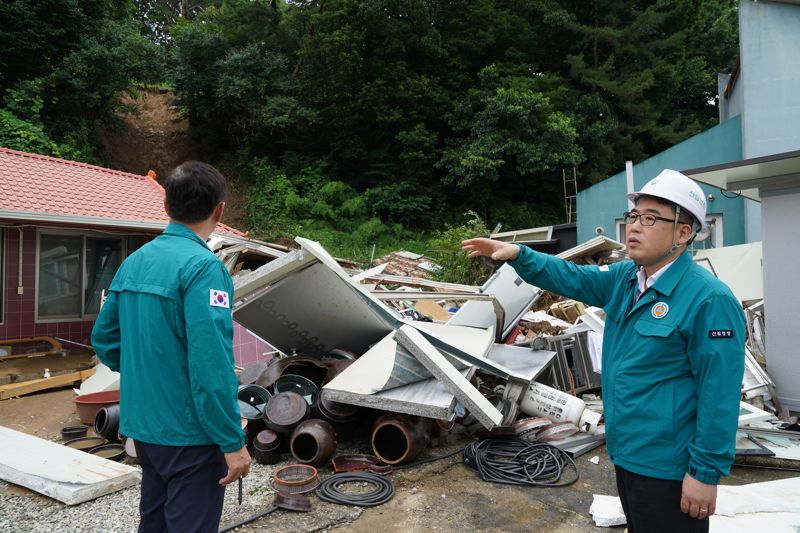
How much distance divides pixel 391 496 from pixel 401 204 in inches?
702

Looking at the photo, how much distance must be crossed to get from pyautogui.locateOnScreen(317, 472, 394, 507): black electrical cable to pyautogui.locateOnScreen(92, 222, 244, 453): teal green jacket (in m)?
2.30

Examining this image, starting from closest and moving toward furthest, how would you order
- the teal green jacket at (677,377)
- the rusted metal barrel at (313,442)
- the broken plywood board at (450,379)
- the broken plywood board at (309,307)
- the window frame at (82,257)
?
the teal green jacket at (677,377)
the broken plywood board at (450,379)
the rusted metal barrel at (313,442)
the broken plywood board at (309,307)
the window frame at (82,257)

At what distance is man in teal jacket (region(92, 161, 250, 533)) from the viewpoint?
2006 mm

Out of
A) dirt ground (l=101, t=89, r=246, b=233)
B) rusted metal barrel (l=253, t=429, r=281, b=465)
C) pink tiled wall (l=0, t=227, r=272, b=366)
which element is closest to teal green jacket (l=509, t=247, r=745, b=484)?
rusted metal barrel (l=253, t=429, r=281, b=465)

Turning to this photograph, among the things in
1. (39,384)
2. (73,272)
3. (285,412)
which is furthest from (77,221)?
(285,412)

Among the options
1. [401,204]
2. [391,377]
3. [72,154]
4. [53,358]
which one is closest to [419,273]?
[401,204]

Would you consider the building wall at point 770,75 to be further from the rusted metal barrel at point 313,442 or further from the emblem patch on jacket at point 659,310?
the emblem patch on jacket at point 659,310

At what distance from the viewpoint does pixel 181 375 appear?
2.09m

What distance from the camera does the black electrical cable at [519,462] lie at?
14.9 ft

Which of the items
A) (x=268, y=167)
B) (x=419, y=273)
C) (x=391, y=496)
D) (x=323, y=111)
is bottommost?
(x=391, y=496)

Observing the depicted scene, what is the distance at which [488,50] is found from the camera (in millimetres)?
24234

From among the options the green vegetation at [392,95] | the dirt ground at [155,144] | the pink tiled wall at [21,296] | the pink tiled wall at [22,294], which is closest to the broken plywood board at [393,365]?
the pink tiled wall at [21,296]

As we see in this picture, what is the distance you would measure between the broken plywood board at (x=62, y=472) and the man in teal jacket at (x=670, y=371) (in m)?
3.86

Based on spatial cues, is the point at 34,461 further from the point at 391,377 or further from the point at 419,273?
the point at 419,273
